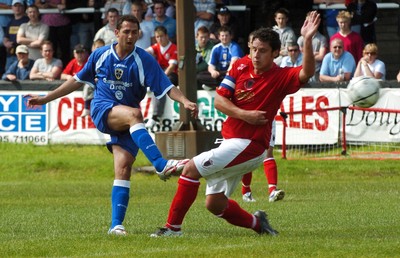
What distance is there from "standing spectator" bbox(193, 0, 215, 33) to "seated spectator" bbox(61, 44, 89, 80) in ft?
8.21

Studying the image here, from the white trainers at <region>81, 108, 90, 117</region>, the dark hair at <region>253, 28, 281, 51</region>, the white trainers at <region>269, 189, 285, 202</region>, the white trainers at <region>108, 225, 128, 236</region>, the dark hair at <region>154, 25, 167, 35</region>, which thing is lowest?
the white trainers at <region>269, 189, 285, 202</region>

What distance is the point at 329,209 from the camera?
45.4 feet

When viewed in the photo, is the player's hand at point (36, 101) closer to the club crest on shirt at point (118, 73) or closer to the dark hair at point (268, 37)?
the club crest on shirt at point (118, 73)

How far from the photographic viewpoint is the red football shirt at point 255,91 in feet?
32.9

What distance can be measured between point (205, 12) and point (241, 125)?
14234mm

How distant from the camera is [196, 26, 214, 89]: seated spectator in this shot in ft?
74.7

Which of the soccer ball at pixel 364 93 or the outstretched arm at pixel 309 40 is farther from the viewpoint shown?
the soccer ball at pixel 364 93

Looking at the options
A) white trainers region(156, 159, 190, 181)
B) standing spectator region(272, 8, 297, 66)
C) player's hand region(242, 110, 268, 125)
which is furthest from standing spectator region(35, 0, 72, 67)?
player's hand region(242, 110, 268, 125)

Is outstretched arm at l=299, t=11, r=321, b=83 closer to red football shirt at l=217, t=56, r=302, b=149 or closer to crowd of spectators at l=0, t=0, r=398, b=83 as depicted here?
red football shirt at l=217, t=56, r=302, b=149

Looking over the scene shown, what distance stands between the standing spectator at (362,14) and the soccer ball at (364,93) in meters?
10.1

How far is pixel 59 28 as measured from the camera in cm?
2527

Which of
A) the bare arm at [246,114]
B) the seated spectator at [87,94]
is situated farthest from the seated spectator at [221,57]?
the bare arm at [246,114]

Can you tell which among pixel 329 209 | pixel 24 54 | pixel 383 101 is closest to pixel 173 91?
pixel 329 209

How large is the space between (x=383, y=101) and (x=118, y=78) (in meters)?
11.6
